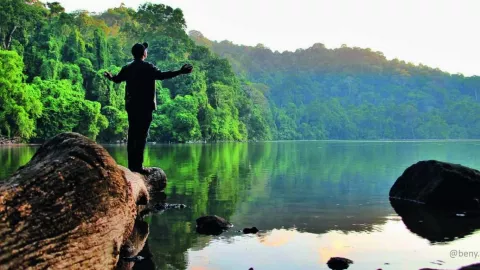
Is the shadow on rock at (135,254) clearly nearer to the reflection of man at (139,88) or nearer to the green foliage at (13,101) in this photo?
the reflection of man at (139,88)

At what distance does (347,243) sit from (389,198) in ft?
24.2

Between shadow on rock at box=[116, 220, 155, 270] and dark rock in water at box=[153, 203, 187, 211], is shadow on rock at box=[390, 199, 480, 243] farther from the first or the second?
dark rock in water at box=[153, 203, 187, 211]

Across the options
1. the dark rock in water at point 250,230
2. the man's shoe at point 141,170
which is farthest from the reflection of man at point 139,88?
the dark rock in water at point 250,230

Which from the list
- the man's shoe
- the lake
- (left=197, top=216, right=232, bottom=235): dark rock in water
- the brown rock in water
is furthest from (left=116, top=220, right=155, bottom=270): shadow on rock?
the man's shoe

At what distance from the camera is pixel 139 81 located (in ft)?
40.0

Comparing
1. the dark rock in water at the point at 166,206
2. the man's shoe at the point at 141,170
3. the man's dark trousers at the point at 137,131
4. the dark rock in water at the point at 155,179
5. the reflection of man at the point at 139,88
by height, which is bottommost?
the dark rock in water at the point at 166,206

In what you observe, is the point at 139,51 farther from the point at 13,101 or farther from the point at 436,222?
the point at 13,101

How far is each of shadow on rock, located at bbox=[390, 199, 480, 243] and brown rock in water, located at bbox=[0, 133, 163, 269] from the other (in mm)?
5771

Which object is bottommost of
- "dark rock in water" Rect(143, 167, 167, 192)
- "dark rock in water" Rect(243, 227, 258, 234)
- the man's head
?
"dark rock in water" Rect(243, 227, 258, 234)

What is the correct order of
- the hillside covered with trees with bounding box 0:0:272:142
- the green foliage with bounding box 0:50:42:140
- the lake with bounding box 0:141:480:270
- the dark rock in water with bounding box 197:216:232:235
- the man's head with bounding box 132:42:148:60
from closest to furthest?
the lake with bounding box 0:141:480:270 < the dark rock in water with bounding box 197:216:232:235 < the man's head with bounding box 132:42:148:60 < the green foliage with bounding box 0:50:42:140 < the hillside covered with trees with bounding box 0:0:272:142

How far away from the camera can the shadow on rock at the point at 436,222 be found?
1002cm

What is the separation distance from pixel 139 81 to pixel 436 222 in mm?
7382

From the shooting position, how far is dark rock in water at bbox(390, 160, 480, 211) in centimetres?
1387

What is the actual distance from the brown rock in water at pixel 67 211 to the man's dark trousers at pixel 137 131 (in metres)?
4.97
